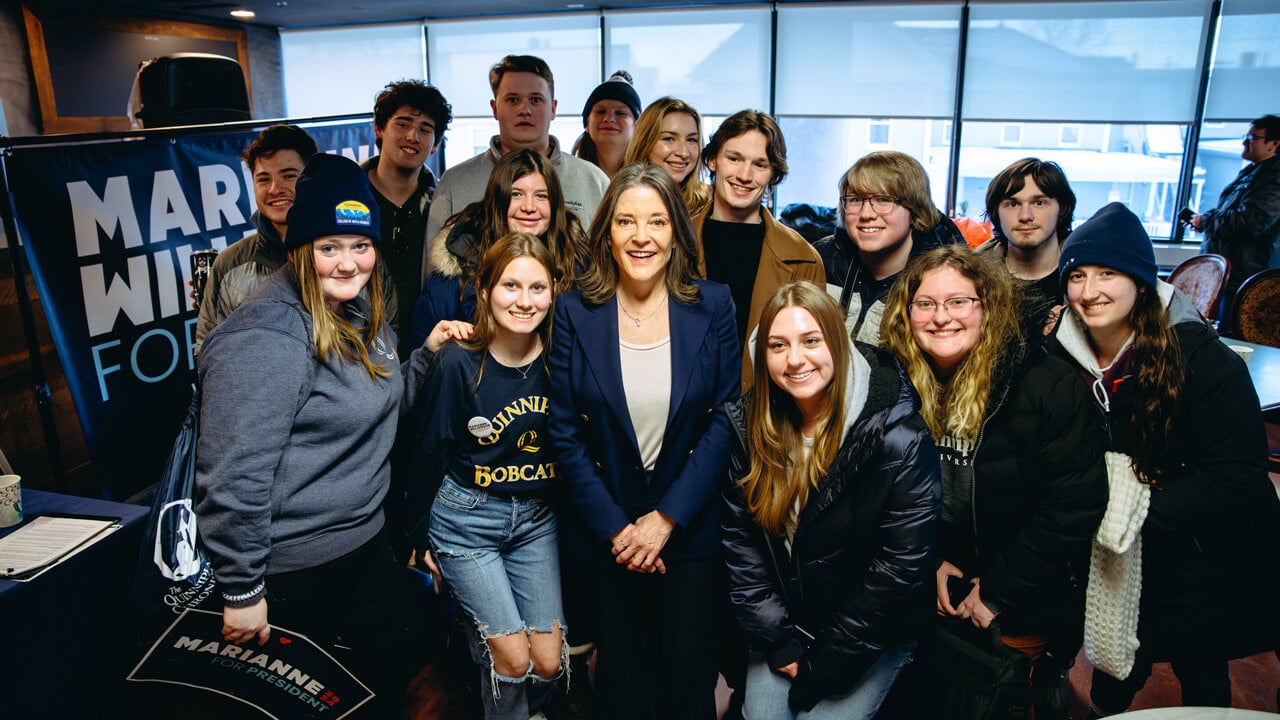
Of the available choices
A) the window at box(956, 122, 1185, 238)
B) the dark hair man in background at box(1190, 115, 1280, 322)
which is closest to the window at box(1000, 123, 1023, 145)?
Answer: the window at box(956, 122, 1185, 238)

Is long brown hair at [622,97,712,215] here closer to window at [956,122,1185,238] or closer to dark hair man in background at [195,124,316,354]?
dark hair man in background at [195,124,316,354]

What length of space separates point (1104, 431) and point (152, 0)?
790cm

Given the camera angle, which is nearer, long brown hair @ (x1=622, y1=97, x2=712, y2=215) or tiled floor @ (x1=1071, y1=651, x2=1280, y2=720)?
tiled floor @ (x1=1071, y1=651, x2=1280, y2=720)

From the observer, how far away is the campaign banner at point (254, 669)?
1718 millimetres

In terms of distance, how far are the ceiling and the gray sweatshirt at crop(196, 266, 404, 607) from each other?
6.51 meters

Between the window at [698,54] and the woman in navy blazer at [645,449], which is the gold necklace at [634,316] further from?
the window at [698,54]

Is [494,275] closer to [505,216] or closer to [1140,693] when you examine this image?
[505,216]

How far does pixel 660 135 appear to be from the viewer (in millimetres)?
2676

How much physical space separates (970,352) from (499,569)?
1.42 m

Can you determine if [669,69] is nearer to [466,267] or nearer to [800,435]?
[466,267]

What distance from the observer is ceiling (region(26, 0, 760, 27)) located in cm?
646

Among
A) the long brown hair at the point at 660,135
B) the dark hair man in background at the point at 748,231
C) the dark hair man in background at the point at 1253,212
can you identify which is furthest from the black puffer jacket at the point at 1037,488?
the dark hair man in background at the point at 1253,212

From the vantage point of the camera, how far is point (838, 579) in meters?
1.82

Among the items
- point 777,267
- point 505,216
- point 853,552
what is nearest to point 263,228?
point 505,216
